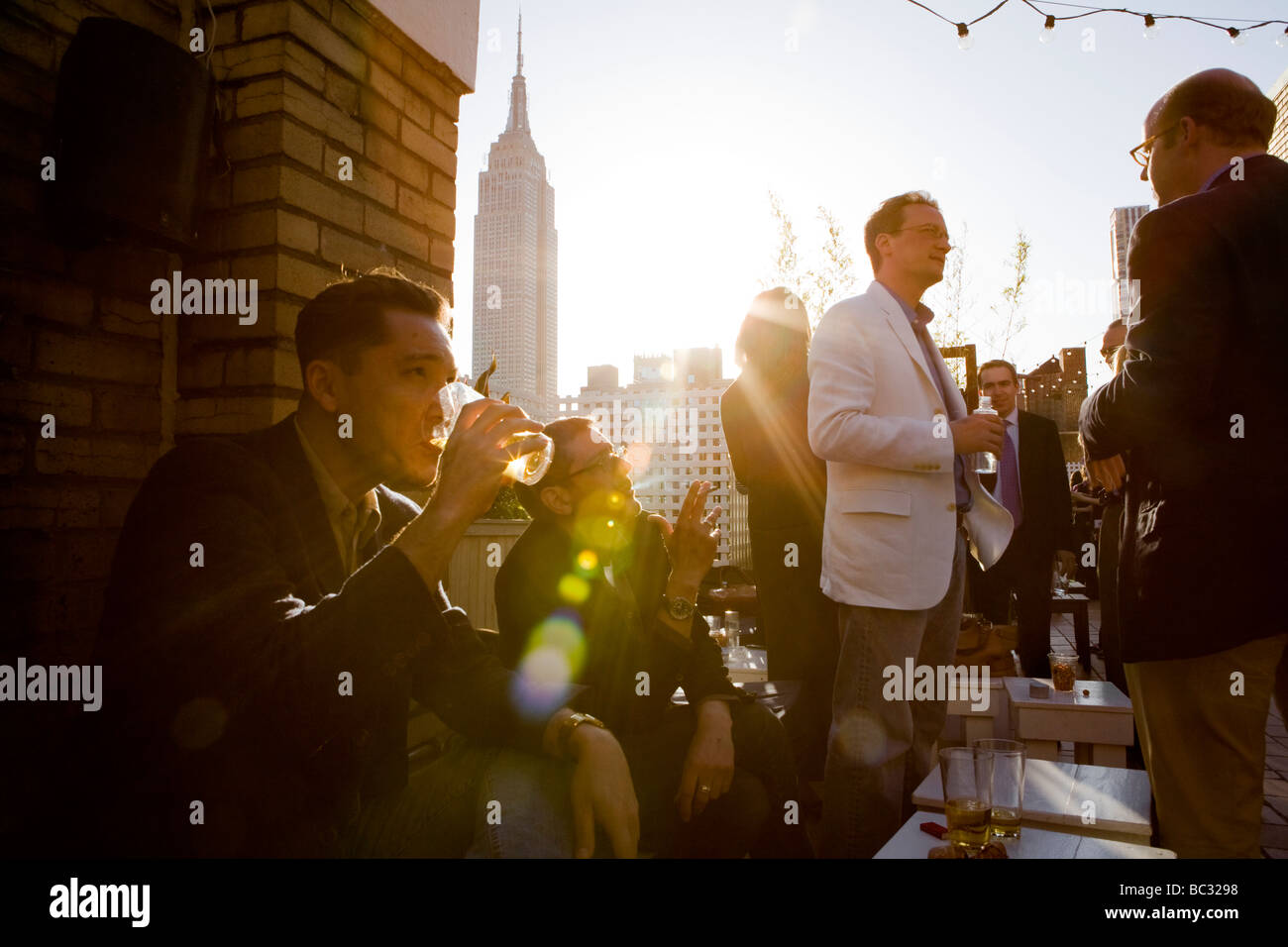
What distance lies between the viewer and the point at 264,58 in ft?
6.62

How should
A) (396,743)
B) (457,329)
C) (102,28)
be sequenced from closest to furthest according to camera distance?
(396,743) < (102,28) < (457,329)

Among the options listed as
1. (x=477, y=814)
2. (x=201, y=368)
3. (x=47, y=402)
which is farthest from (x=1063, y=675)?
(x=47, y=402)

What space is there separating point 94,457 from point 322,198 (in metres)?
0.89

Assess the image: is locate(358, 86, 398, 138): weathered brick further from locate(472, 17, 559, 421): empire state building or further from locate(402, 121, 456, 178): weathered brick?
locate(472, 17, 559, 421): empire state building

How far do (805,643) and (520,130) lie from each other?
62.9 ft

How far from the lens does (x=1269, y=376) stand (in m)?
1.61

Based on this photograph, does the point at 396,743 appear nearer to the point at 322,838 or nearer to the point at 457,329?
the point at 322,838

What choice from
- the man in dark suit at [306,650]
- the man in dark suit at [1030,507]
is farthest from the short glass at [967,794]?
the man in dark suit at [1030,507]

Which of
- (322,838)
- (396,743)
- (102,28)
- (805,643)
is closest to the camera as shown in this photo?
(322,838)

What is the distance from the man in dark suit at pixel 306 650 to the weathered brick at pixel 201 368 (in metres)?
0.67

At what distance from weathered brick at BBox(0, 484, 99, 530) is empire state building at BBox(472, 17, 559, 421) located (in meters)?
14.9

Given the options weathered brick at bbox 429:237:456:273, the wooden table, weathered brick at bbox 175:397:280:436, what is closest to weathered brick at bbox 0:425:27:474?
weathered brick at bbox 175:397:280:436
